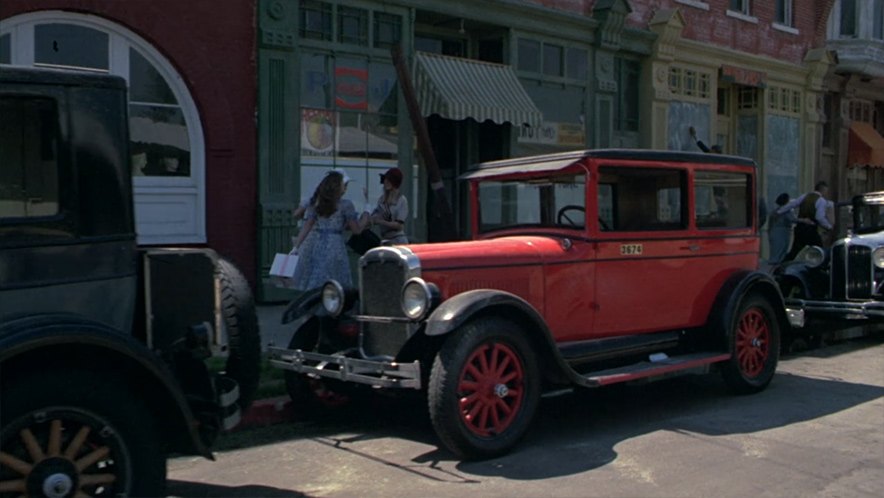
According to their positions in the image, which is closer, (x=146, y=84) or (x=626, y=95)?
(x=146, y=84)

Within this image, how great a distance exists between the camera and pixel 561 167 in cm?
705

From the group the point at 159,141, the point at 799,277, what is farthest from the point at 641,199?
the point at 159,141

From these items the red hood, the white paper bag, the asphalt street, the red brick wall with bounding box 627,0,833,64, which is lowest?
the asphalt street

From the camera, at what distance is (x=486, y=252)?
6547 millimetres

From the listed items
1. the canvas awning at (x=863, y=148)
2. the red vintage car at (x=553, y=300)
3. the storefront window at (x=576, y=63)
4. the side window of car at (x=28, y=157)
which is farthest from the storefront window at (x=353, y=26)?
the canvas awning at (x=863, y=148)

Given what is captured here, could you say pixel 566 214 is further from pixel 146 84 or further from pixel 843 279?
pixel 146 84

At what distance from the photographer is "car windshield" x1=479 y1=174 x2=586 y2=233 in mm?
7031

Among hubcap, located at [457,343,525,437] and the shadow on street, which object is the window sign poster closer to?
hubcap, located at [457,343,525,437]

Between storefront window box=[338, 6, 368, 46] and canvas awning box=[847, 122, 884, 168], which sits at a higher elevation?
storefront window box=[338, 6, 368, 46]

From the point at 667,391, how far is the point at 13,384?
5693mm

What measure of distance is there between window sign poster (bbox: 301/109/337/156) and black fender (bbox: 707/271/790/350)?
20.7ft

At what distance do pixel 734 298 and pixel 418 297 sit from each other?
9.92 feet

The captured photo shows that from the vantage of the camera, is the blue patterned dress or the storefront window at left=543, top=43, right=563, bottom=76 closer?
the blue patterned dress

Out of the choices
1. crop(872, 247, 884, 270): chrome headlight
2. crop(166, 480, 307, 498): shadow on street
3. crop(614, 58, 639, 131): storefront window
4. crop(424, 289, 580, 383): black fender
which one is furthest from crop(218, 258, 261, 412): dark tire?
crop(614, 58, 639, 131): storefront window
